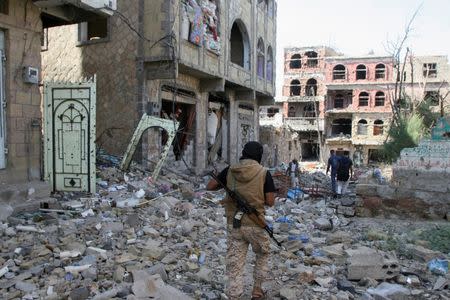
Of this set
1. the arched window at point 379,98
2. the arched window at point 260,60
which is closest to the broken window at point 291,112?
the arched window at point 379,98

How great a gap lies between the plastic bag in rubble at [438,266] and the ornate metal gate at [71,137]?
6037mm

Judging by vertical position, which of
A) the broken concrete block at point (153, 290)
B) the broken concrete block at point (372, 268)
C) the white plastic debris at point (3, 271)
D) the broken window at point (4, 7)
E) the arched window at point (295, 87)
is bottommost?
the broken concrete block at point (372, 268)

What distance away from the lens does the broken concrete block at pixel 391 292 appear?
15.4 feet

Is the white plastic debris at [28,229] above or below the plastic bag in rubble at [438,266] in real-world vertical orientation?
above

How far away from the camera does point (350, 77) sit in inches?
1719

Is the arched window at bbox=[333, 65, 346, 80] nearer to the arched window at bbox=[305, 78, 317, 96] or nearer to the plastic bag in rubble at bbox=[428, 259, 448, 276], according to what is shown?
the arched window at bbox=[305, 78, 317, 96]

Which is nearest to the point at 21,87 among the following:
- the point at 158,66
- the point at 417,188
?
the point at 158,66

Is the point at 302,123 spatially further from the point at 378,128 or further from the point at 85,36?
the point at 85,36

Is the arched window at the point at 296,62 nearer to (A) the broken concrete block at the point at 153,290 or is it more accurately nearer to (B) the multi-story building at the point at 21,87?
(B) the multi-story building at the point at 21,87

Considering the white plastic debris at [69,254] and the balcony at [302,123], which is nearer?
the white plastic debris at [69,254]

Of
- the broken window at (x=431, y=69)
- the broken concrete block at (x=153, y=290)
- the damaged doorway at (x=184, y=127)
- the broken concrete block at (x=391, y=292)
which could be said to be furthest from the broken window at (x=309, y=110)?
the broken concrete block at (x=153, y=290)

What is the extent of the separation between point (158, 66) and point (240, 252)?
8.90m

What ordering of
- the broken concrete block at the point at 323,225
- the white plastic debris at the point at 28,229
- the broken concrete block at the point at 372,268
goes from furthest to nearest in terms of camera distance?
the broken concrete block at the point at 323,225, the white plastic debris at the point at 28,229, the broken concrete block at the point at 372,268

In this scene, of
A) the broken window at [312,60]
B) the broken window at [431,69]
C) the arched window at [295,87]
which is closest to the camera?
the broken window at [431,69]
